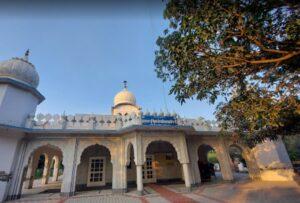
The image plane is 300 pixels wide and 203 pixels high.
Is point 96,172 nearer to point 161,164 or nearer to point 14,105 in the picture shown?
point 161,164

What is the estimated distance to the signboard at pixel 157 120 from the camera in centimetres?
994

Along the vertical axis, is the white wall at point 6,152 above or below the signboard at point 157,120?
below

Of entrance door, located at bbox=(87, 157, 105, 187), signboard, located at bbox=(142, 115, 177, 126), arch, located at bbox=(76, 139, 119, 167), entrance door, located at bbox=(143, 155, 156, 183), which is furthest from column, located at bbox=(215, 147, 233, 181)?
entrance door, located at bbox=(87, 157, 105, 187)

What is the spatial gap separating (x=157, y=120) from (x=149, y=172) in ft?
19.7

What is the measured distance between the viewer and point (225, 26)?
13.7 ft

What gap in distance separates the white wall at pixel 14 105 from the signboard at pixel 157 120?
7.50m

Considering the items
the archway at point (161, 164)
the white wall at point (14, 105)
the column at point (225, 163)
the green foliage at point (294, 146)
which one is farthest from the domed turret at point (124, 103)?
the green foliage at point (294, 146)

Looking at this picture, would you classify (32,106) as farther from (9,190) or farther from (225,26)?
(225,26)

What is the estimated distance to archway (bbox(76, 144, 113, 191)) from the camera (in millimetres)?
12366

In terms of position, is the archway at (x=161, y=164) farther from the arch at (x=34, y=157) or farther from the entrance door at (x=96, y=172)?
the arch at (x=34, y=157)

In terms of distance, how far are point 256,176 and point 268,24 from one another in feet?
41.4

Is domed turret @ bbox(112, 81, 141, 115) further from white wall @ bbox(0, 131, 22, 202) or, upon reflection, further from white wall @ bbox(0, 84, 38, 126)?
white wall @ bbox(0, 131, 22, 202)

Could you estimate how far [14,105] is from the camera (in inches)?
385

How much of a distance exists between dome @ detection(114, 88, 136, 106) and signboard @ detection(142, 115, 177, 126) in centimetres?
766
